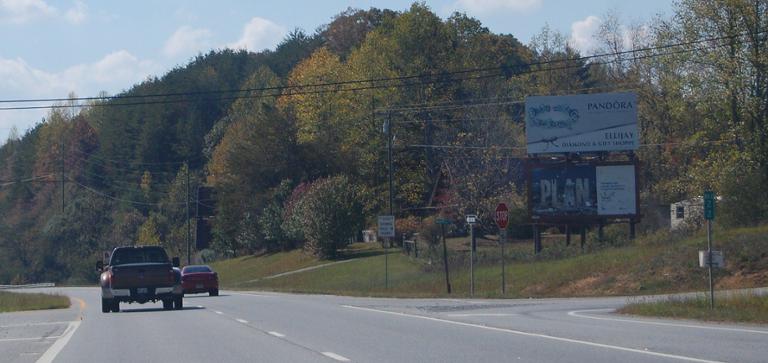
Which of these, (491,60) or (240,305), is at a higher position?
(491,60)

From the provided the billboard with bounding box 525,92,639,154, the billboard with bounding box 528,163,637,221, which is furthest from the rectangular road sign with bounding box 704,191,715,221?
the billboard with bounding box 525,92,639,154

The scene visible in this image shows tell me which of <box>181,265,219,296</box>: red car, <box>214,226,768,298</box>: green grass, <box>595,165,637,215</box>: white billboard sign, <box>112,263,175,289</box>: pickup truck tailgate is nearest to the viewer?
<box>112,263,175,289</box>: pickup truck tailgate

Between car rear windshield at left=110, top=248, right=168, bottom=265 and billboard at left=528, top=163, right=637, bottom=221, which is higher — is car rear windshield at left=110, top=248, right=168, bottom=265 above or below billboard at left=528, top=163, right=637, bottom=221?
below

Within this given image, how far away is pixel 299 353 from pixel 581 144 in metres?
38.1

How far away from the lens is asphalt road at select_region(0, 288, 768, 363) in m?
15.2

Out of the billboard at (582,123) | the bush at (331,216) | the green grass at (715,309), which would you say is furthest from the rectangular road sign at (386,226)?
the bush at (331,216)

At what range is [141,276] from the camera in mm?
31094

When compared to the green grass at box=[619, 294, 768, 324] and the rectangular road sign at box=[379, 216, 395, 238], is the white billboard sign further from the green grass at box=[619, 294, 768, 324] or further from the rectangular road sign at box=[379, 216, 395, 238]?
the green grass at box=[619, 294, 768, 324]

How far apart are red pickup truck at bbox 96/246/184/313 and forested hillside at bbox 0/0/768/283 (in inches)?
1000

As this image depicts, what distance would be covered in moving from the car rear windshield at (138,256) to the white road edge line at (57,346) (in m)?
8.21

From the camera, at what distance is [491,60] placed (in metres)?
86.2

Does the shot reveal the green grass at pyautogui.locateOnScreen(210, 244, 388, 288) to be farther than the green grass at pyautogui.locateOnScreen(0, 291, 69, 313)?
Yes

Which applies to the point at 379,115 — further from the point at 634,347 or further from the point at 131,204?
the point at 634,347

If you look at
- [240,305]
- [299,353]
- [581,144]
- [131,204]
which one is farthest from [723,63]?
[131,204]
